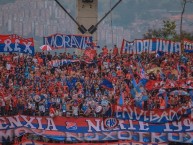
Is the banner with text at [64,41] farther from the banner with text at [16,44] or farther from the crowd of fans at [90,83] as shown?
the banner with text at [16,44]

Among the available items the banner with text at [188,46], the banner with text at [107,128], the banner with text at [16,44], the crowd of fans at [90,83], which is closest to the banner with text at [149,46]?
the crowd of fans at [90,83]

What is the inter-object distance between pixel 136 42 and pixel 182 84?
6315mm

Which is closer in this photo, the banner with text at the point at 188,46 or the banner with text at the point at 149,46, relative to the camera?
the banner with text at the point at 149,46

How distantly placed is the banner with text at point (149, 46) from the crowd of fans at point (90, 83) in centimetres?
41

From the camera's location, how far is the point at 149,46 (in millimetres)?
28969

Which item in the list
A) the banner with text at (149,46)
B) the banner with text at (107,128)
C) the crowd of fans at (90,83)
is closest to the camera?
the banner with text at (107,128)

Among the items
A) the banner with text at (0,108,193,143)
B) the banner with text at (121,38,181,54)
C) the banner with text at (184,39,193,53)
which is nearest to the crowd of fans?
the banner with text at (121,38,181,54)

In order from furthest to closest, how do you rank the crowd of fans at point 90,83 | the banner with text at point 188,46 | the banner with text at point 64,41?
the banner with text at point 188,46 → the banner with text at point 64,41 → the crowd of fans at point 90,83

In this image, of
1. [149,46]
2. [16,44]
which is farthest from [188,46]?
[16,44]

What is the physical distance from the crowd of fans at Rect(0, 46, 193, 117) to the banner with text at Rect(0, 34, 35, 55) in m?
0.43

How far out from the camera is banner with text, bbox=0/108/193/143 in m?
20.2

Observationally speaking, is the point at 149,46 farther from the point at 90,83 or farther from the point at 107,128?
the point at 107,128

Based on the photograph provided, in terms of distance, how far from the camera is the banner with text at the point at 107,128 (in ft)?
66.4

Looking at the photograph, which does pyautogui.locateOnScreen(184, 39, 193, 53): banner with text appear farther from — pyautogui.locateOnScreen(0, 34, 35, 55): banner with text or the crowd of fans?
pyautogui.locateOnScreen(0, 34, 35, 55): banner with text
